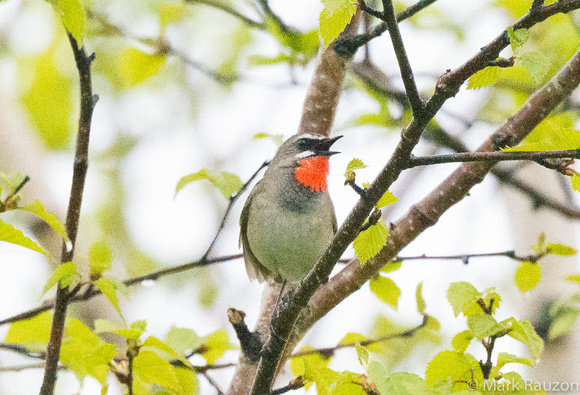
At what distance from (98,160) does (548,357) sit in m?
8.45

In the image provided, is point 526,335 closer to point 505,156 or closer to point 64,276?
point 505,156

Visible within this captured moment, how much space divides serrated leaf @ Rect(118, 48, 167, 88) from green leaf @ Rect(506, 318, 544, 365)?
12.2 feet

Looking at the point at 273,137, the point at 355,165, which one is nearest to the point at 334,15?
the point at 355,165

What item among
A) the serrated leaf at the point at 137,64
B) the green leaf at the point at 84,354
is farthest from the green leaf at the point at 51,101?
the green leaf at the point at 84,354

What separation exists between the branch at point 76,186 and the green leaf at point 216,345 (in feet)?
3.50

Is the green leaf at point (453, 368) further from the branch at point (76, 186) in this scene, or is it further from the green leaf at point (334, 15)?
the branch at point (76, 186)

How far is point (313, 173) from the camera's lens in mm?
5094

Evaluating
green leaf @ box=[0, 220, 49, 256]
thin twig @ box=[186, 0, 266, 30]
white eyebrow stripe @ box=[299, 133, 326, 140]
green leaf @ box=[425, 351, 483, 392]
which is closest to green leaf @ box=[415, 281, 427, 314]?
green leaf @ box=[425, 351, 483, 392]

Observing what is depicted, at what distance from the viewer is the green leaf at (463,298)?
120 inches

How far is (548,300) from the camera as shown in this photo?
6812mm

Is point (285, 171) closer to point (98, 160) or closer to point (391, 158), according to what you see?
point (391, 158)

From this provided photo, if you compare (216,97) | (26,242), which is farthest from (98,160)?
(26,242)

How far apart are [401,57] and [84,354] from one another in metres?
2.31

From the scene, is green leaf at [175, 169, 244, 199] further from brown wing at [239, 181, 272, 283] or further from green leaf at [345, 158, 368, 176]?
brown wing at [239, 181, 272, 283]
